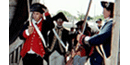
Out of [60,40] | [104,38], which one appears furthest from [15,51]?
[104,38]

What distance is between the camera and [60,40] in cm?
516

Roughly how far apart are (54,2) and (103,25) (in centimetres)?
113

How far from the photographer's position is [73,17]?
17.0ft

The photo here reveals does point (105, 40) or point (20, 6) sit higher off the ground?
point (20, 6)

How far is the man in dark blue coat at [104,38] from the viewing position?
5.07 meters

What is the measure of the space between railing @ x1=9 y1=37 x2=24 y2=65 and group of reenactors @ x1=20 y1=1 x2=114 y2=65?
25 cm

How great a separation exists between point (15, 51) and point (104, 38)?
1.96m

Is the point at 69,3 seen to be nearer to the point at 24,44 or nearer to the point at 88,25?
the point at 88,25

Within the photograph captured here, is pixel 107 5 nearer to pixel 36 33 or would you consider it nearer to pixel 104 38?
pixel 104 38

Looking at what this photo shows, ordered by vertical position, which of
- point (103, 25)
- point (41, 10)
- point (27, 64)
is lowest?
point (27, 64)

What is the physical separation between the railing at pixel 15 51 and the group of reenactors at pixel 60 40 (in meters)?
0.25

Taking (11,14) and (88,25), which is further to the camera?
(11,14)

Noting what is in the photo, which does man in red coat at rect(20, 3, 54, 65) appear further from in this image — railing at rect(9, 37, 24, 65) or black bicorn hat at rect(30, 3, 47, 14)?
railing at rect(9, 37, 24, 65)

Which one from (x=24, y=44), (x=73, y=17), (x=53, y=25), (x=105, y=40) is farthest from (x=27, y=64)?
(x=105, y=40)
